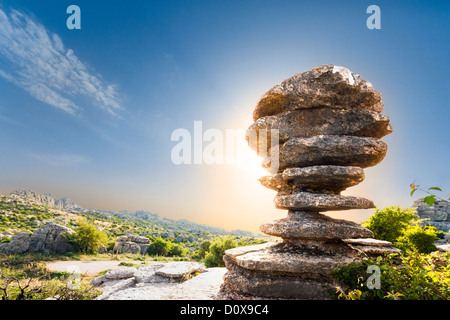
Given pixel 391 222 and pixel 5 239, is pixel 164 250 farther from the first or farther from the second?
pixel 391 222

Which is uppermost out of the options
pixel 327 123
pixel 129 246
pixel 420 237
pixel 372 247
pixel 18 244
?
pixel 327 123

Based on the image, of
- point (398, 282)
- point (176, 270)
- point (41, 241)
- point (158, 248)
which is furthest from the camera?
point (158, 248)

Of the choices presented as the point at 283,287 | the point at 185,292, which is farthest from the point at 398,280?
the point at 185,292

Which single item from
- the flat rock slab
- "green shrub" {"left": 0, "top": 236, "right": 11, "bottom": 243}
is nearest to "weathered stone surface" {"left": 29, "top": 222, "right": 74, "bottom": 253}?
"green shrub" {"left": 0, "top": 236, "right": 11, "bottom": 243}

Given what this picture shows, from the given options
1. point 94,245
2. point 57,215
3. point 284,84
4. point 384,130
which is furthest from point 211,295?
point 57,215

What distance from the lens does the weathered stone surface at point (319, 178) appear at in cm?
812

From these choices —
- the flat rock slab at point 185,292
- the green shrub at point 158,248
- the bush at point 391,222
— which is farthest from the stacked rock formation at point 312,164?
the green shrub at point 158,248

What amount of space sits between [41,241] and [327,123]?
4496 centimetres

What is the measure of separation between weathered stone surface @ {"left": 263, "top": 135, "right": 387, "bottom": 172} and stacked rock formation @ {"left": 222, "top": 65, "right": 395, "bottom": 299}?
1.4 inches

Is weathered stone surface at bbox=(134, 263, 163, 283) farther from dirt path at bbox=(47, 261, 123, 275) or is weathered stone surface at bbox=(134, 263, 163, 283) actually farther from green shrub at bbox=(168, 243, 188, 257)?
green shrub at bbox=(168, 243, 188, 257)

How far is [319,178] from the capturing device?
27.1ft

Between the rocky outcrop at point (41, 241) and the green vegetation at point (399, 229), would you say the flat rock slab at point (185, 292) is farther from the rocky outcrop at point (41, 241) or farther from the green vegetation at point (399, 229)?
the rocky outcrop at point (41, 241)

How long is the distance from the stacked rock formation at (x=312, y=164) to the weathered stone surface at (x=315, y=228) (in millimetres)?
23
